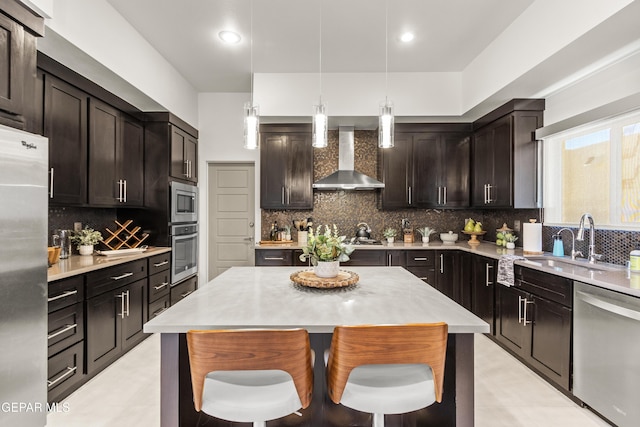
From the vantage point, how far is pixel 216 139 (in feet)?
16.2

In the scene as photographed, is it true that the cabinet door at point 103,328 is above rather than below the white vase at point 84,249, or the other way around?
below

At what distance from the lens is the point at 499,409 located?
2227 mm

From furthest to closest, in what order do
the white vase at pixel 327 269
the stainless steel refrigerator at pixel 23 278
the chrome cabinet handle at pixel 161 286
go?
the chrome cabinet handle at pixel 161 286
the white vase at pixel 327 269
the stainless steel refrigerator at pixel 23 278

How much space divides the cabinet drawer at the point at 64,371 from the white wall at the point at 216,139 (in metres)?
2.46

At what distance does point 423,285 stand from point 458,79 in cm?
325

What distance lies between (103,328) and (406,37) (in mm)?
3960

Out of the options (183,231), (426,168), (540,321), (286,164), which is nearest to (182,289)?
(183,231)

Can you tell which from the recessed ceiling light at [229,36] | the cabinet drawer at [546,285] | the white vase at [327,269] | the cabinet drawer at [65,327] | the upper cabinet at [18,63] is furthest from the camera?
the recessed ceiling light at [229,36]

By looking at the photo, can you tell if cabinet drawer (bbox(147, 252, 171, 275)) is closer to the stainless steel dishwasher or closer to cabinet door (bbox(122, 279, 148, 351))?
cabinet door (bbox(122, 279, 148, 351))

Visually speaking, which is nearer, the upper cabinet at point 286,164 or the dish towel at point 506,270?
the dish towel at point 506,270

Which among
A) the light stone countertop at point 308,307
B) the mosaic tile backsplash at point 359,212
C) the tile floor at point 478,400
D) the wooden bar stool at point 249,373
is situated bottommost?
the tile floor at point 478,400

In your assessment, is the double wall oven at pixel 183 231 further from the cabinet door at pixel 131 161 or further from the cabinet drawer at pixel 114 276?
the cabinet drawer at pixel 114 276

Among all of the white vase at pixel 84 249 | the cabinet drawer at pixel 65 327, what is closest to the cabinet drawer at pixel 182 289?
the white vase at pixel 84 249

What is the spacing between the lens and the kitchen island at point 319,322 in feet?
4.54
